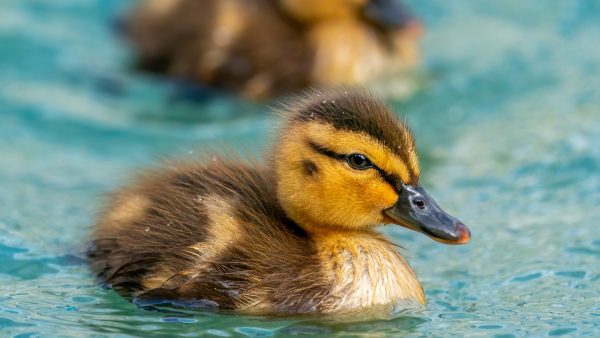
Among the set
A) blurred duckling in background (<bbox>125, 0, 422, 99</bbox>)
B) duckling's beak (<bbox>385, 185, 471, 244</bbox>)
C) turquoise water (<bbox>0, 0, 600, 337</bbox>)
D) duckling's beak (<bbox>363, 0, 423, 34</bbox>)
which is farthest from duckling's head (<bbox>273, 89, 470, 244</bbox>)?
duckling's beak (<bbox>363, 0, 423, 34</bbox>)

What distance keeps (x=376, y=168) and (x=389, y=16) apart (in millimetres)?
3783

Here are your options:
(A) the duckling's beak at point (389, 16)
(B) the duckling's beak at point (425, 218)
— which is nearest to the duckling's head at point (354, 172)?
(B) the duckling's beak at point (425, 218)

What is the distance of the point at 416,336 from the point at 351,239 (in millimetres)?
426

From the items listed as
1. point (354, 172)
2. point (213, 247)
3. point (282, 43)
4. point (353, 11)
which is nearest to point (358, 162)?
point (354, 172)

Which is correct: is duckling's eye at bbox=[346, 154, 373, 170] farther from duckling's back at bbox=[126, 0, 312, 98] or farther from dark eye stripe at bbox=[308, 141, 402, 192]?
duckling's back at bbox=[126, 0, 312, 98]

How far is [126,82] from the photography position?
8109 mm

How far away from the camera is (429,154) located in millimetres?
6660

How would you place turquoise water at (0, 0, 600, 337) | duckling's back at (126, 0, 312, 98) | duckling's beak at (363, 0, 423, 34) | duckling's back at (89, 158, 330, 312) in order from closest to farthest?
1. duckling's back at (89, 158, 330, 312)
2. turquoise water at (0, 0, 600, 337)
3. duckling's back at (126, 0, 312, 98)
4. duckling's beak at (363, 0, 423, 34)

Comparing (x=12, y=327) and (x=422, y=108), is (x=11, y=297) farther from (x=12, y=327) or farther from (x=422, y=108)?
(x=422, y=108)

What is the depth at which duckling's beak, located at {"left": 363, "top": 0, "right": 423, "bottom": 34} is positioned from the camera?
772cm

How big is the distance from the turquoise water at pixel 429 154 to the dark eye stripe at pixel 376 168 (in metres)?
0.46

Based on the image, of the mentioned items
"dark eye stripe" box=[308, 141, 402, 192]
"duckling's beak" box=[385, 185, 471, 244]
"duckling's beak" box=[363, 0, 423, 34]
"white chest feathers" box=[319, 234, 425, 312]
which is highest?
"duckling's beak" box=[363, 0, 423, 34]

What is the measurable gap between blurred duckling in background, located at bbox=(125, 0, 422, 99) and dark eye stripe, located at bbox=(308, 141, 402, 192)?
11.1 feet

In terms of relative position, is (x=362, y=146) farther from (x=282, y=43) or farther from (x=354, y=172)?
(x=282, y=43)
